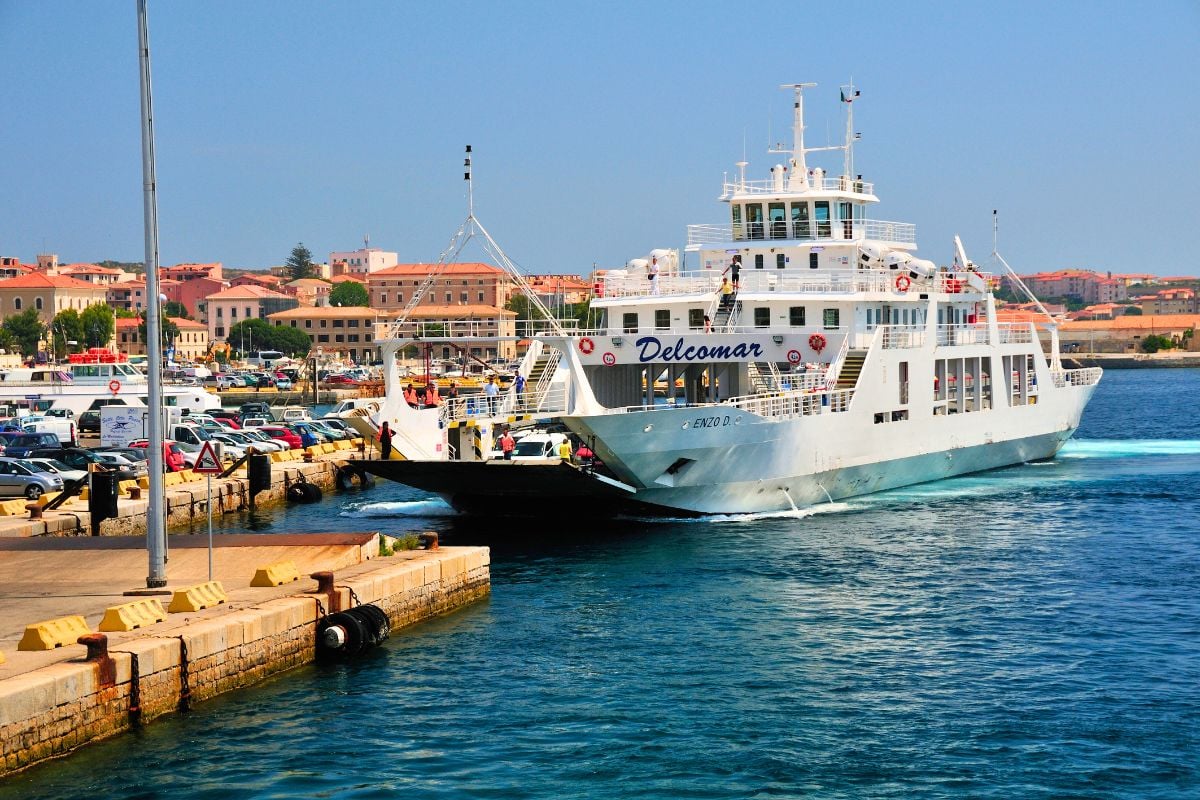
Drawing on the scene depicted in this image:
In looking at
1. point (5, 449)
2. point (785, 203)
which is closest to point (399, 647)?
point (785, 203)

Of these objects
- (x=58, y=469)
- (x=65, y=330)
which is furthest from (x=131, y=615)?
(x=65, y=330)

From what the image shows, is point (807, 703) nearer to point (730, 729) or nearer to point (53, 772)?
point (730, 729)

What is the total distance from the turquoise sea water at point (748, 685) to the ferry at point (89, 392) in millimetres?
38627

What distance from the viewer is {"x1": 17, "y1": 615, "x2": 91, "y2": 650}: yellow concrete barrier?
17.9 metres

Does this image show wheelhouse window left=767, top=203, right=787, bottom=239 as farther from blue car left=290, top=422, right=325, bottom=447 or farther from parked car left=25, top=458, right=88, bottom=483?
parked car left=25, top=458, right=88, bottom=483

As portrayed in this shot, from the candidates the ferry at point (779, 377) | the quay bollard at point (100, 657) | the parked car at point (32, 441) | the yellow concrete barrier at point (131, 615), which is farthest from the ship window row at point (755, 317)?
the quay bollard at point (100, 657)

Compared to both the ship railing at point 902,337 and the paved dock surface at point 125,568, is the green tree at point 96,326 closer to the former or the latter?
the ship railing at point 902,337

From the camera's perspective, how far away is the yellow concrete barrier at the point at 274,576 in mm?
22500

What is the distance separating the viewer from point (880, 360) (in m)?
38.5

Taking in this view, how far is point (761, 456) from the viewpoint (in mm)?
34875

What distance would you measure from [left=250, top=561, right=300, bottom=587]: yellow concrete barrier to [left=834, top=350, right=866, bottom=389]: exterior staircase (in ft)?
60.3

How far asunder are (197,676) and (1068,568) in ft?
58.0

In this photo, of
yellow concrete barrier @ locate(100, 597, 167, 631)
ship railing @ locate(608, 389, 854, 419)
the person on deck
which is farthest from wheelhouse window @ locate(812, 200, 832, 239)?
yellow concrete barrier @ locate(100, 597, 167, 631)

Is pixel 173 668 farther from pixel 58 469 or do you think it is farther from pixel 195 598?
pixel 58 469
